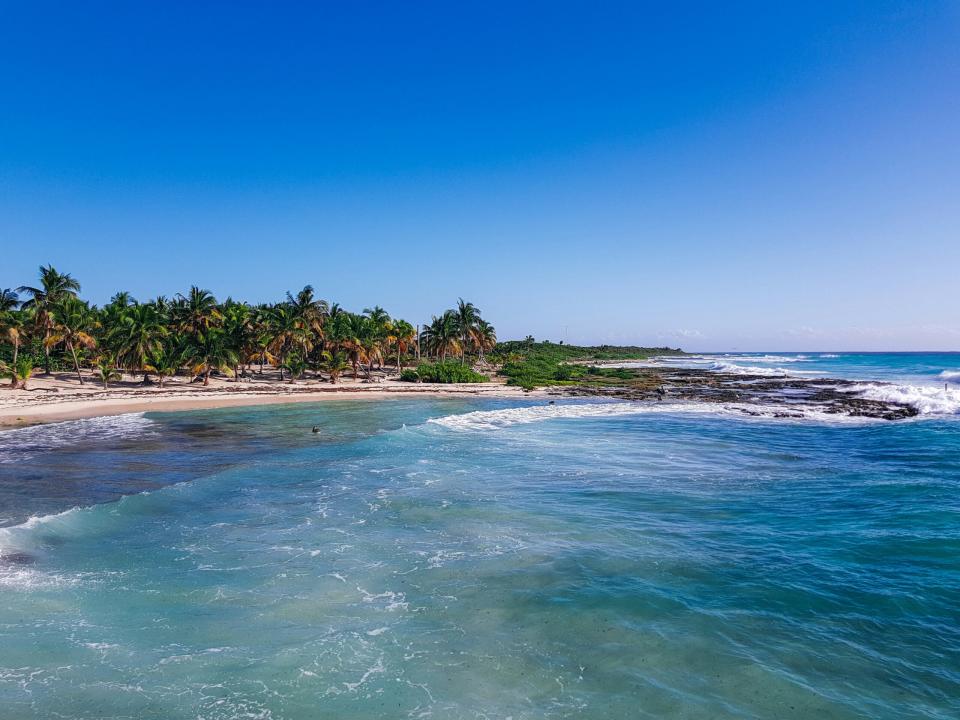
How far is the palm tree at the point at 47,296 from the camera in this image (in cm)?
4722

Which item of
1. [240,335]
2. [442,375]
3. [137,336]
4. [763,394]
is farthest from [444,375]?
[763,394]

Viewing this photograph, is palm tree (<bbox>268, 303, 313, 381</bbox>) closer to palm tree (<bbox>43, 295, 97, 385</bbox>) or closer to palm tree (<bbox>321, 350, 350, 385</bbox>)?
palm tree (<bbox>321, 350, 350, 385</bbox>)

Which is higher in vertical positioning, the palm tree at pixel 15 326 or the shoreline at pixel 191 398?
the palm tree at pixel 15 326

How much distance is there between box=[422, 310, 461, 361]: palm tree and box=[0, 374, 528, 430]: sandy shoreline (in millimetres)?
18192

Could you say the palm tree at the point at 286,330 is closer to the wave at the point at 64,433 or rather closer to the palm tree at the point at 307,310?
the palm tree at the point at 307,310

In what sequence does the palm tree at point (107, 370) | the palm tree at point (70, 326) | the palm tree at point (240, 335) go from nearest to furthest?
the palm tree at point (107, 370)
the palm tree at point (70, 326)
the palm tree at point (240, 335)

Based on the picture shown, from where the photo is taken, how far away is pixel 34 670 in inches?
302

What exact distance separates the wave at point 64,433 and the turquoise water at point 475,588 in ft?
3.47

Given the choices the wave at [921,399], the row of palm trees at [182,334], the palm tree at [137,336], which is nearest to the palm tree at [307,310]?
the row of palm trees at [182,334]

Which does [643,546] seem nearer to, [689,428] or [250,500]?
[250,500]

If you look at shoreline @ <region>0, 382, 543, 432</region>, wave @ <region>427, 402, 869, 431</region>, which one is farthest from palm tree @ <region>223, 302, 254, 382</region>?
wave @ <region>427, 402, 869, 431</region>

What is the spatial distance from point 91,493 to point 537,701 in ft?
50.7

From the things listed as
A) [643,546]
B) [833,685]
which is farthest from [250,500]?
[833,685]

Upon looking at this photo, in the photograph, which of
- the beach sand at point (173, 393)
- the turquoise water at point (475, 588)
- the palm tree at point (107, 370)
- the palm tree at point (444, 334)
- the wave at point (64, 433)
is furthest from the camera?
the palm tree at point (444, 334)
